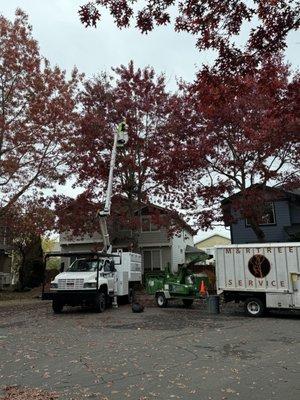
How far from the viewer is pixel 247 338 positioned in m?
12.2

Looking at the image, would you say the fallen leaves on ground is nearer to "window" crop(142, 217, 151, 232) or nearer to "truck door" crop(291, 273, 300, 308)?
"truck door" crop(291, 273, 300, 308)

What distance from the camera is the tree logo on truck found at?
17.9 m

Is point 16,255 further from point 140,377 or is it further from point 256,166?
point 140,377

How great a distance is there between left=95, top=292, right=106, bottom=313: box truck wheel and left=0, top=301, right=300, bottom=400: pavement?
2.32 metres

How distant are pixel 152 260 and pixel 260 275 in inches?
1022

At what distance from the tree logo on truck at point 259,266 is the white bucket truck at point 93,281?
6461 millimetres

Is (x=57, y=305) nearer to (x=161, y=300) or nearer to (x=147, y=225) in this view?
(x=161, y=300)

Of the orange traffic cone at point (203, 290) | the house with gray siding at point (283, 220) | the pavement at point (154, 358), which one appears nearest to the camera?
the pavement at point (154, 358)

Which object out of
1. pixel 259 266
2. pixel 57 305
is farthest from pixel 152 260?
pixel 259 266

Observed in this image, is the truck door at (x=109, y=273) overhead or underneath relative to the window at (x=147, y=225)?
underneath

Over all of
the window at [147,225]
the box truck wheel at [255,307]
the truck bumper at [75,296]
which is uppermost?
the window at [147,225]

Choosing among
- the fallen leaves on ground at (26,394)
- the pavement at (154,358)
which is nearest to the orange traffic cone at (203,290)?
the pavement at (154,358)

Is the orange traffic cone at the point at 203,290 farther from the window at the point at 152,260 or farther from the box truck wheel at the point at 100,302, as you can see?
the window at the point at 152,260

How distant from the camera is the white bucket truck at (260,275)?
56.4 ft
